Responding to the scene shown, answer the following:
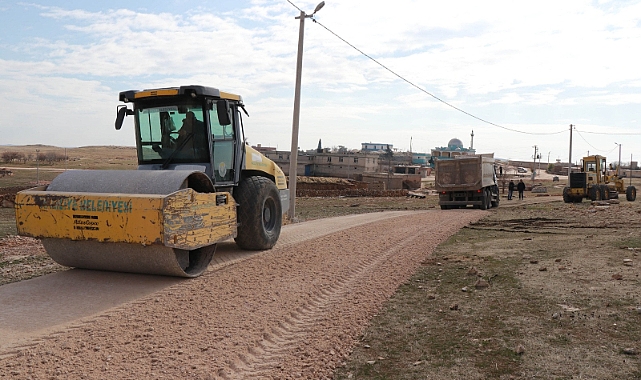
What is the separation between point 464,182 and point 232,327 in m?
20.3

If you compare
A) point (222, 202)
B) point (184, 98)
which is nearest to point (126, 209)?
point (222, 202)

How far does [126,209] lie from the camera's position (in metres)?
7.09

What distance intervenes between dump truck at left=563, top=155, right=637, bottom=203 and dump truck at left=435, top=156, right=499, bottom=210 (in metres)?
6.54

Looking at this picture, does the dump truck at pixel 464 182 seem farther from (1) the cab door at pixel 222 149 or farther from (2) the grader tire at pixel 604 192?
(1) the cab door at pixel 222 149

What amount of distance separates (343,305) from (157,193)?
290 centimetres

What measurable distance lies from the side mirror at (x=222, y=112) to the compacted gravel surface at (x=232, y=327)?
2370mm

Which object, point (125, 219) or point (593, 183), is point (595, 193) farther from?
point (125, 219)

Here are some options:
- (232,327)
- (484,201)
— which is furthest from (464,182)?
(232,327)

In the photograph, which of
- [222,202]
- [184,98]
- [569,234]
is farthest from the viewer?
[569,234]

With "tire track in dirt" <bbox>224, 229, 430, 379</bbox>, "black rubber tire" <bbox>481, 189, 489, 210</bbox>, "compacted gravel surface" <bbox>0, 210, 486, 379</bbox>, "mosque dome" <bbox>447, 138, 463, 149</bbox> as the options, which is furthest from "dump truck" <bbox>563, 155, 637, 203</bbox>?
"mosque dome" <bbox>447, 138, 463, 149</bbox>

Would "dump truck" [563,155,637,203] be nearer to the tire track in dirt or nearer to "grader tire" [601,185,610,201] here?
"grader tire" [601,185,610,201]

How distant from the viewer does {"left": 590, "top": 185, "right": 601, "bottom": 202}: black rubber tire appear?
28500mm

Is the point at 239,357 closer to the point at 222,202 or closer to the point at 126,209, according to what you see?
the point at 126,209

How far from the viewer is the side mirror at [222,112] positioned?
9414mm
